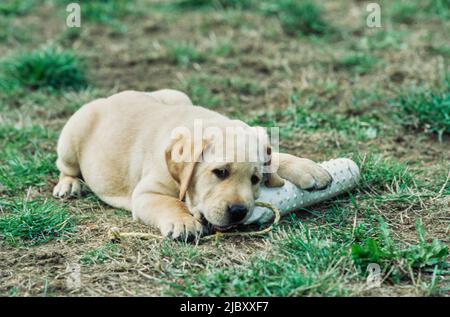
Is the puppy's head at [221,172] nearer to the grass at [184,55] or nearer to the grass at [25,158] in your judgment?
the grass at [25,158]

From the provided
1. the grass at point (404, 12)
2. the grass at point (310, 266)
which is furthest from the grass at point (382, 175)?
the grass at point (404, 12)

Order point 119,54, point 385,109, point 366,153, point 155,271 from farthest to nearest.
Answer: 1. point 119,54
2. point 385,109
3. point 366,153
4. point 155,271

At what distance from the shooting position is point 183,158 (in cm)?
480

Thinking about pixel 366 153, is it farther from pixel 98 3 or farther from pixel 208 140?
pixel 98 3

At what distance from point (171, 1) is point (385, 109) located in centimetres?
479

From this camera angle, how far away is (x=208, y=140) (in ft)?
15.8

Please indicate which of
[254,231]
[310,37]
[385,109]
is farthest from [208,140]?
[310,37]

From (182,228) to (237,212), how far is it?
0.38 metres

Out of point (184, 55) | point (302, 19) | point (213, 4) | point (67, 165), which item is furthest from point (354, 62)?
point (67, 165)

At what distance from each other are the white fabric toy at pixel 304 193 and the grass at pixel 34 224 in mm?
1293

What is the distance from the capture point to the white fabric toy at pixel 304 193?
4.91 metres

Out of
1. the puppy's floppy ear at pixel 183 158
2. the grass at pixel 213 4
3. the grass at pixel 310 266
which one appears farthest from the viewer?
the grass at pixel 213 4

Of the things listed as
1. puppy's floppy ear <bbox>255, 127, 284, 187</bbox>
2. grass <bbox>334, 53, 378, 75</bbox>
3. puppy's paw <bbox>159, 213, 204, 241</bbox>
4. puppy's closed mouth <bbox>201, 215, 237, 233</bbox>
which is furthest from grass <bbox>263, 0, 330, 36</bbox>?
puppy's paw <bbox>159, 213, 204, 241</bbox>
